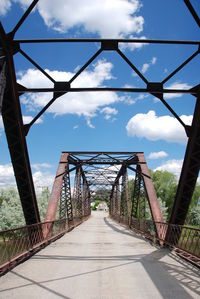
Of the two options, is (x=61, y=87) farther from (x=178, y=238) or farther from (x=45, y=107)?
(x=178, y=238)

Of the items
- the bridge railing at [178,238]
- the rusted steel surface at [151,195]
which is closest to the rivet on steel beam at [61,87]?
the bridge railing at [178,238]

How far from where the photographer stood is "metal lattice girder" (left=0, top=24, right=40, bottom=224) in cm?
722

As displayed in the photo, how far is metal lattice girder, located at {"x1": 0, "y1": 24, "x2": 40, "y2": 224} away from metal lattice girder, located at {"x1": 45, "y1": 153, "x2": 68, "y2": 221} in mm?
5382

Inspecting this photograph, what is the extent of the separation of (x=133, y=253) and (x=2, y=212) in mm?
47088

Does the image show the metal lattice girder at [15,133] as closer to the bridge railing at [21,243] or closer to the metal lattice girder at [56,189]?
the bridge railing at [21,243]

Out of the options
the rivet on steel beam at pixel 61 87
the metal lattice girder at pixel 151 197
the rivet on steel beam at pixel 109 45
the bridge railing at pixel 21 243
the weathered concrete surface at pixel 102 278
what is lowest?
the weathered concrete surface at pixel 102 278

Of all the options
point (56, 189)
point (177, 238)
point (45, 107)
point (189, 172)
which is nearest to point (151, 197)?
point (177, 238)

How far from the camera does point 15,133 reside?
816 centimetres

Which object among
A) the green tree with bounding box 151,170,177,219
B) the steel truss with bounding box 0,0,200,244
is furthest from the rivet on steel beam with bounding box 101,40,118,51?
the green tree with bounding box 151,170,177,219

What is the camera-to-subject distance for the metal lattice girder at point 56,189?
1502 centimetres

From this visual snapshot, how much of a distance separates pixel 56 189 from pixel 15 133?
9645 millimetres

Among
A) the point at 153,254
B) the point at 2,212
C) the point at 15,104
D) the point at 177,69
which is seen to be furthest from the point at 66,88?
the point at 2,212

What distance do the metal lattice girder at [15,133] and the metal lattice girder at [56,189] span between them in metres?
5.38

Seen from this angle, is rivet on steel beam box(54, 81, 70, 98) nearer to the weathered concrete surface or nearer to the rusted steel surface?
the weathered concrete surface
